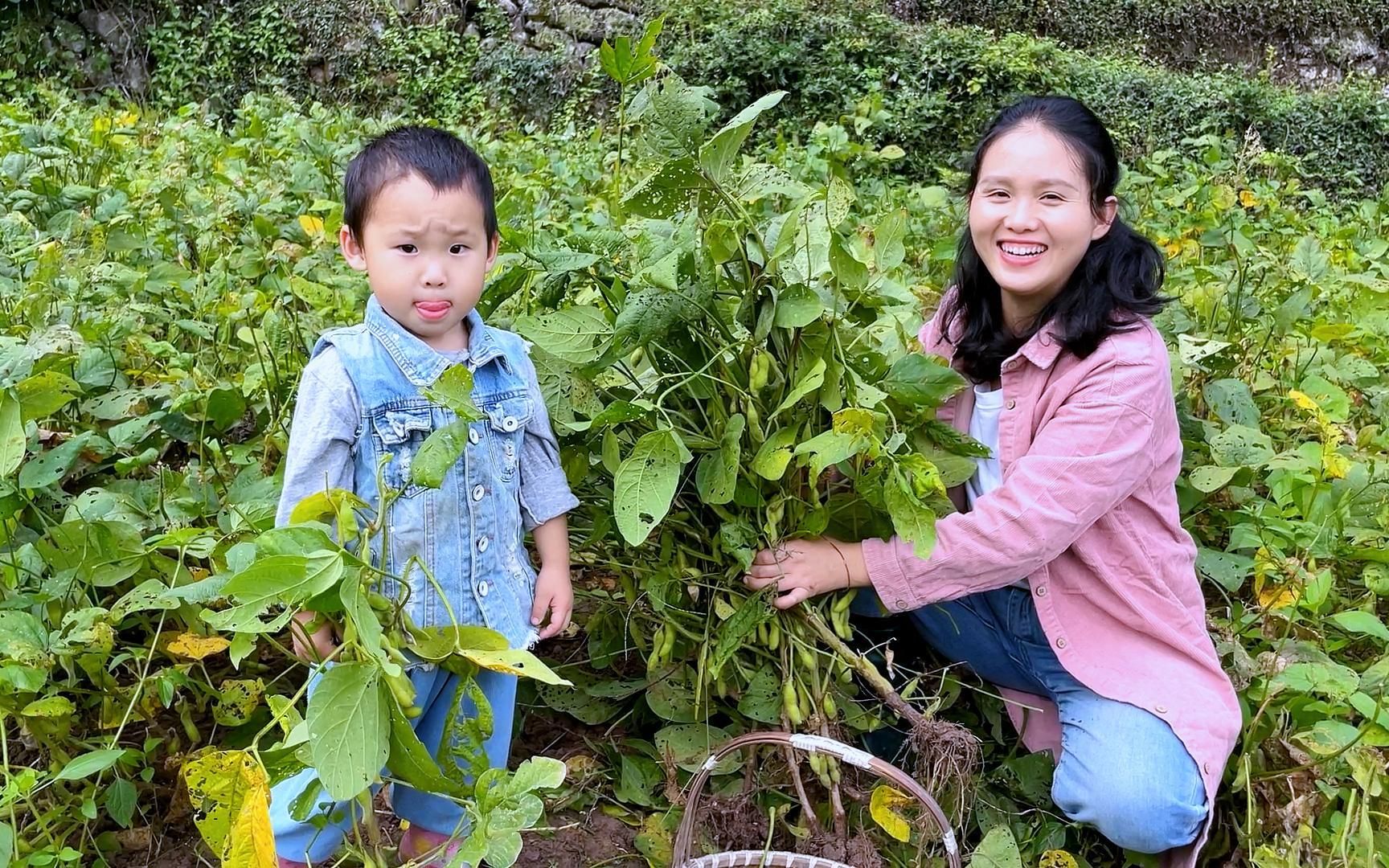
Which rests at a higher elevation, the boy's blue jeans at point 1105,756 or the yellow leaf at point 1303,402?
the yellow leaf at point 1303,402

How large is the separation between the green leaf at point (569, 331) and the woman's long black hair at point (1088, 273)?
663 millimetres

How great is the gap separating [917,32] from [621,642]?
6751mm

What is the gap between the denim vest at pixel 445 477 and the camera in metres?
1.18

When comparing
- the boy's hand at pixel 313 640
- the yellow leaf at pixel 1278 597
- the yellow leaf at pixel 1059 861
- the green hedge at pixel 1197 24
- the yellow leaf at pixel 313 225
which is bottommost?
the yellow leaf at pixel 1059 861

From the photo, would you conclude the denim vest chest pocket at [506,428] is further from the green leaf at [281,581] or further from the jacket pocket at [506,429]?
the green leaf at [281,581]

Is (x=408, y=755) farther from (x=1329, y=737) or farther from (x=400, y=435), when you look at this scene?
(x=1329, y=737)

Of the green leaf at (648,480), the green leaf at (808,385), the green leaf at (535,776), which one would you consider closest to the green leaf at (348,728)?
the green leaf at (535,776)

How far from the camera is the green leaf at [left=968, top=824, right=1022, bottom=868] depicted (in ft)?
4.39

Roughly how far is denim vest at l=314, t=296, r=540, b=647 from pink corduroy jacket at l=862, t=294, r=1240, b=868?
0.51 meters

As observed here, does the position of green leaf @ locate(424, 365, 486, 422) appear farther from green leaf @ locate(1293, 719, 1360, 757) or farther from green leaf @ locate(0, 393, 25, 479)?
green leaf @ locate(1293, 719, 1360, 757)

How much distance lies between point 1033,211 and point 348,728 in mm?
1135

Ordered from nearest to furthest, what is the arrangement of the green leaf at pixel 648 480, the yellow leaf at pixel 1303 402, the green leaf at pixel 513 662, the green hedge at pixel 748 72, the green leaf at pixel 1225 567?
the green leaf at pixel 513 662
the green leaf at pixel 648 480
the green leaf at pixel 1225 567
the yellow leaf at pixel 1303 402
the green hedge at pixel 748 72

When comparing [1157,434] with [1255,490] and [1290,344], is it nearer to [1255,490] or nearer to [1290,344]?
[1255,490]

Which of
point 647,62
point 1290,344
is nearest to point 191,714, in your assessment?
point 647,62
